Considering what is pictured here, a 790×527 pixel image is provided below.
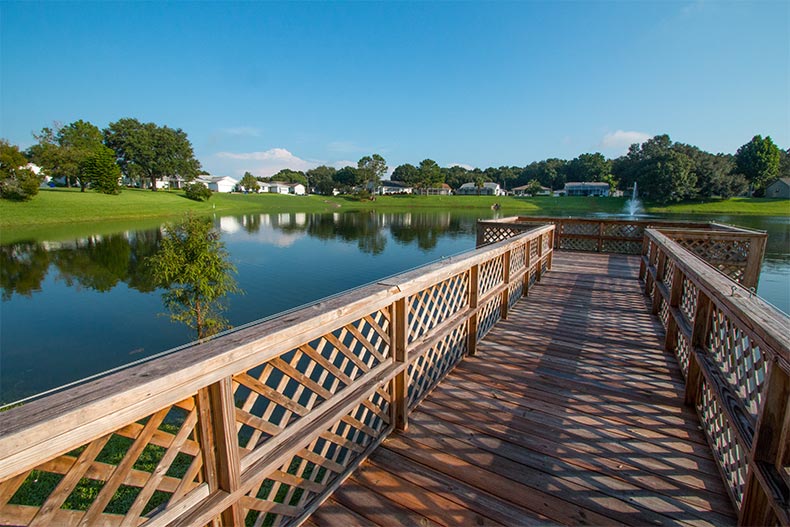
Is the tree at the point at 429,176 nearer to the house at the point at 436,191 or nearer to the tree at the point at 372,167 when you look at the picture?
the house at the point at 436,191

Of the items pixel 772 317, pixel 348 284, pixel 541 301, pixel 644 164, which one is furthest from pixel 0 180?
pixel 644 164

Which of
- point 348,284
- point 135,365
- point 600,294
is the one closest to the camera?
point 135,365

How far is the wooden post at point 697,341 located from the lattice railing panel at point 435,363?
1891 millimetres

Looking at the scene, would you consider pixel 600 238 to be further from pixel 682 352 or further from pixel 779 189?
pixel 779 189

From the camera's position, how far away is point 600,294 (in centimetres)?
676

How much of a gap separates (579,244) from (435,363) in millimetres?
10410

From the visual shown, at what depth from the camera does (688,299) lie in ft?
13.4

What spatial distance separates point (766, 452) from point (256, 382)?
2.32 m

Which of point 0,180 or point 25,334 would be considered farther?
point 0,180

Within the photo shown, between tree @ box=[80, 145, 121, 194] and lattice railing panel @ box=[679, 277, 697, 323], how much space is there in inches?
2159

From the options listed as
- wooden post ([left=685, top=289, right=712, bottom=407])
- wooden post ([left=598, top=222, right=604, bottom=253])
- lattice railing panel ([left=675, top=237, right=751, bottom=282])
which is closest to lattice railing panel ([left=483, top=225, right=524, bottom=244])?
lattice railing panel ([left=675, top=237, right=751, bottom=282])

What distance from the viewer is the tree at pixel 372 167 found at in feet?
246

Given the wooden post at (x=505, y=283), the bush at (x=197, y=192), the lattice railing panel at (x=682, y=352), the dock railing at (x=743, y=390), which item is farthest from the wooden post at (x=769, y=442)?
the bush at (x=197, y=192)

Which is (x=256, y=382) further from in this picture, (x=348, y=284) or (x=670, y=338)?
(x=348, y=284)
